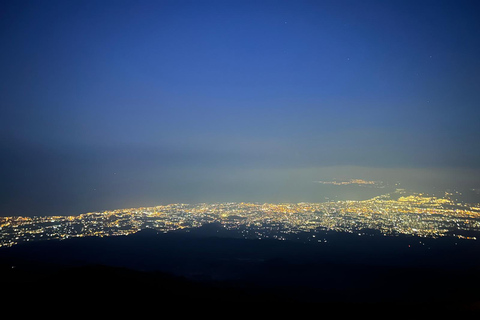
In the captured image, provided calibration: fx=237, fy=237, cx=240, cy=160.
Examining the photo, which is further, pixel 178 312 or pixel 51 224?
pixel 51 224

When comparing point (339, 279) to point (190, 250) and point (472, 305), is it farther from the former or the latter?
point (190, 250)

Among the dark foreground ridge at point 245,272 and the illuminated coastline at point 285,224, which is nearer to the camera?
the dark foreground ridge at point 245,272

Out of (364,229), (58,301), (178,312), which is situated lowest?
(364,229)

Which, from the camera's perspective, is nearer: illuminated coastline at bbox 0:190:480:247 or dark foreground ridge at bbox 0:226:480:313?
dark foreground ridge at bbox 0:226:480:313

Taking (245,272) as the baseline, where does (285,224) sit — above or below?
below

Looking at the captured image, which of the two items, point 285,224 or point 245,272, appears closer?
point 245,272

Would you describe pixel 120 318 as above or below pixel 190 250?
above

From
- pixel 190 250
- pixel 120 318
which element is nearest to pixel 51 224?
pixel 190 250

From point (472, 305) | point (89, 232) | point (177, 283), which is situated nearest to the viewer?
point (472, 305)
